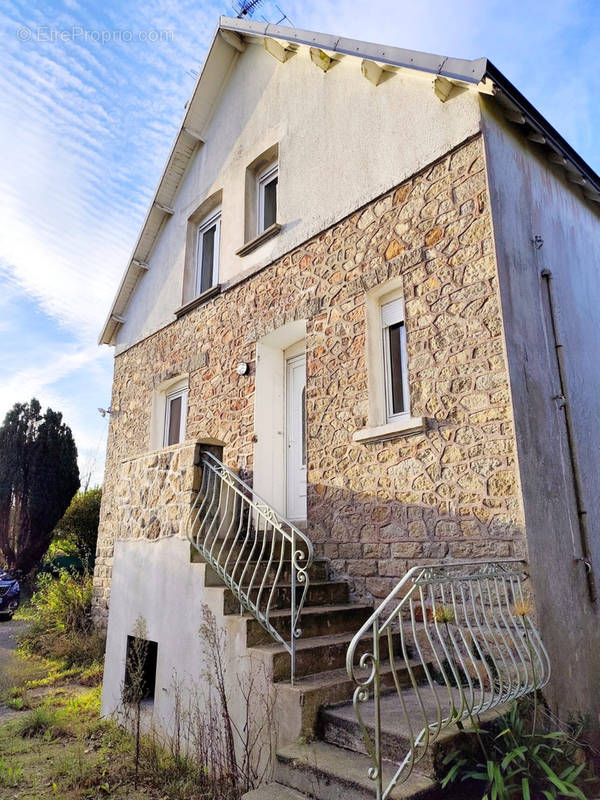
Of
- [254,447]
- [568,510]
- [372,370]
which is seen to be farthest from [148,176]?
[568,510]

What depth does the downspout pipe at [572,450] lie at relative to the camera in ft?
15.1

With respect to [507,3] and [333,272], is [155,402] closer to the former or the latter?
[333,272]

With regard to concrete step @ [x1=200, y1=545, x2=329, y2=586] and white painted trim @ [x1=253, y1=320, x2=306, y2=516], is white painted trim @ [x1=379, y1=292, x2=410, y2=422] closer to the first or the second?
white painted trim @ [x1=253, y1=320, x2=306, y2=516]

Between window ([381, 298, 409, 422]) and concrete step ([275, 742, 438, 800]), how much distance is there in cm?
294

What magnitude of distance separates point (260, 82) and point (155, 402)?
16.5 ft

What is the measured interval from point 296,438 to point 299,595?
7.65 ft

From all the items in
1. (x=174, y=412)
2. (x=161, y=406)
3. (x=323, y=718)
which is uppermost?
(x=161, y=406)

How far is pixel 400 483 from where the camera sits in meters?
4.87

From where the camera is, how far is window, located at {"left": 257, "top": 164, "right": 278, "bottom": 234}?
765 cm

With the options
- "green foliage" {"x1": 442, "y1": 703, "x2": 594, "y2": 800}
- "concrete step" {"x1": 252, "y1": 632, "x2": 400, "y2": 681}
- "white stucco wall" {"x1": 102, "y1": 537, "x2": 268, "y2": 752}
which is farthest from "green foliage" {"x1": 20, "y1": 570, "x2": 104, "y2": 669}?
"green foliage" {"x1": 442, "y1": 703, "x2": 594, "y2": 800}

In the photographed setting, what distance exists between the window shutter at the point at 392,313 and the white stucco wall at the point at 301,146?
3.93 feet

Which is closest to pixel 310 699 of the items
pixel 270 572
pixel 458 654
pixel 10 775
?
pixel 458 654

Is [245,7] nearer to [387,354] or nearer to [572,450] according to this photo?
[387,354]

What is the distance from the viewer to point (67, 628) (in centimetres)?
832
